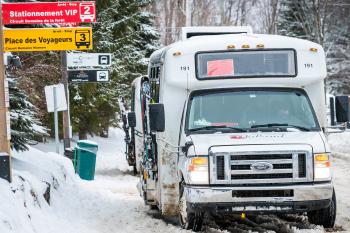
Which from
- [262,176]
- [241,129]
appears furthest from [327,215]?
[241,129]

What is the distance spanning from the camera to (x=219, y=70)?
32.2 ft

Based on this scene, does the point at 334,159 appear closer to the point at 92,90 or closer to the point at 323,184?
the point at 92,90

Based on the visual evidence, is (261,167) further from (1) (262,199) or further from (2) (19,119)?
(2) (19,119)

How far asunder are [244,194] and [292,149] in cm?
82

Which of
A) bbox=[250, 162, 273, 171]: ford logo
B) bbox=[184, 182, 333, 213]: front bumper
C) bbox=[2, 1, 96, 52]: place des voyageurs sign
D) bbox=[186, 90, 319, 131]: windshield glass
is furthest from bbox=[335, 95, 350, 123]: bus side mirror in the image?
bbox=[2, 1, 96, 52]: place des voyageurs sign

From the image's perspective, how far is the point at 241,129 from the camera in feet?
30.8

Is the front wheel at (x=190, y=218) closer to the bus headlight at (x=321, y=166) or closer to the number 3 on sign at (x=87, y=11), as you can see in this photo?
the bus headlight at (x=321, y=166)

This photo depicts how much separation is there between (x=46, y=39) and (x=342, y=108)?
7.43 meters

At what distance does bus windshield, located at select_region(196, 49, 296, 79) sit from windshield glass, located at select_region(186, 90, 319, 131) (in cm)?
26

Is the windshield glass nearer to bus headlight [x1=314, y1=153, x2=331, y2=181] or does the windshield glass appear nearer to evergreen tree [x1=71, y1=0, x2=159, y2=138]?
bus headlight [x1=314, y1=153, x2=331, y2=181]

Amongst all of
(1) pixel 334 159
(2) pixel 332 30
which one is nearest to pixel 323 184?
(1) pixel 334 159

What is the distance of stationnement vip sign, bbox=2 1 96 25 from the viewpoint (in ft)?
47.2

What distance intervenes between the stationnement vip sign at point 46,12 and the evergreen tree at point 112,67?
829cm

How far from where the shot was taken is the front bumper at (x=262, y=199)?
870cm
